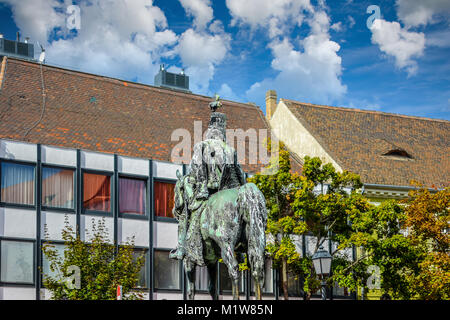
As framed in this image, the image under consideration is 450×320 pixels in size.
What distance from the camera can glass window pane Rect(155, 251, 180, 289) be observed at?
34844mm

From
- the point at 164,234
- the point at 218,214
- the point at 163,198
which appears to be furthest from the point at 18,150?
the point at 218,214

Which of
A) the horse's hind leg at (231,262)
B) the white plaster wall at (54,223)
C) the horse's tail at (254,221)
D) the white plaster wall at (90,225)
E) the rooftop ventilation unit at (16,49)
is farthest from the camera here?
the rooftop ventilation unit at (16,49)

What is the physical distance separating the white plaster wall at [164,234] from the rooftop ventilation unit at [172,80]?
628 inches

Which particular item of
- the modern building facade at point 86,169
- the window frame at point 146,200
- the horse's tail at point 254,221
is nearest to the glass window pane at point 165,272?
the modern building facade at point 86,169

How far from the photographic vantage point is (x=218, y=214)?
43.0 ft

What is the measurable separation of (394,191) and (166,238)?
13.1 metres

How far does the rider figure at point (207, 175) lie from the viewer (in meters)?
13.7

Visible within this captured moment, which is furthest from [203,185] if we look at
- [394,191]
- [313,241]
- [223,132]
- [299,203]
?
[394,191]

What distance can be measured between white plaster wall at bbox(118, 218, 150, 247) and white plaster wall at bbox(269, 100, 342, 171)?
1207 cm

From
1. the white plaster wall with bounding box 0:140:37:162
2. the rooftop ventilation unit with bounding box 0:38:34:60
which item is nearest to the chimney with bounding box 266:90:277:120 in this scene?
the rooftop ventilation unit with bounding box 0:38:34:60

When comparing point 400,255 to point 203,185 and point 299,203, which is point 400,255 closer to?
point 299,203

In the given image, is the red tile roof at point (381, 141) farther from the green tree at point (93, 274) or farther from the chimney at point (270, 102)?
the green tree at point (93, 274)

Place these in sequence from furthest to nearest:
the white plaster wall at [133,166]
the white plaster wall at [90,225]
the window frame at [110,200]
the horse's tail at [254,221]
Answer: the white plaster wall at [133,166], the window frame at [110,200], the white plaster wall at [90,225], the horse's tail at [254,221]

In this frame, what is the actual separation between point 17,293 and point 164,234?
24.1ft
